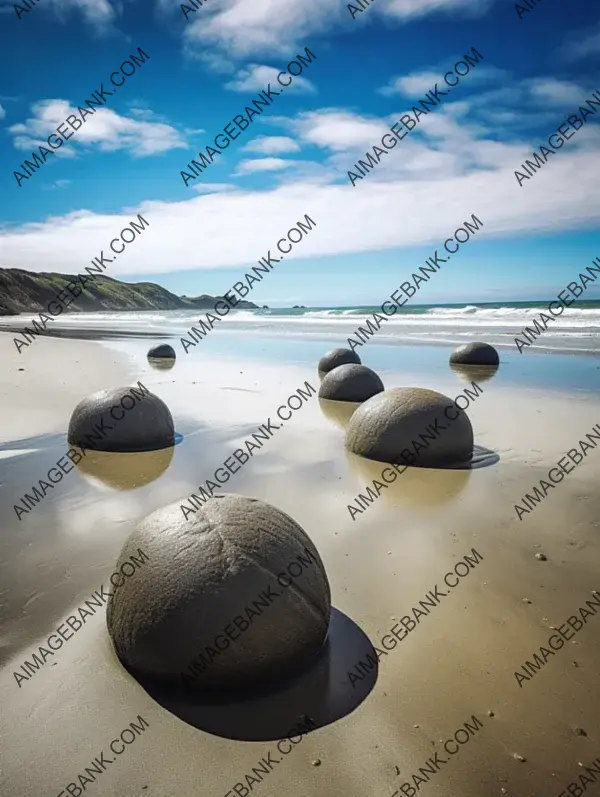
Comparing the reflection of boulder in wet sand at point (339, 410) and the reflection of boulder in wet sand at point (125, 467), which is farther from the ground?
the reflection of boulder in wet sand at point (125, 467)

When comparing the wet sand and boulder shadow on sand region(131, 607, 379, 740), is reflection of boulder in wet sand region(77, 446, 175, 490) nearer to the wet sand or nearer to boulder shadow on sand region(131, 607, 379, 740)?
the wet sand

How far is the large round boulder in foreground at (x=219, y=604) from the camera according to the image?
9.99 feet

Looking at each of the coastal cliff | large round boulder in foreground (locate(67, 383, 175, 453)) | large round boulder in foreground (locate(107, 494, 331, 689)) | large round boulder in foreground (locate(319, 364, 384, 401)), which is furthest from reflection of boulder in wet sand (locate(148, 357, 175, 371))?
the coastal cliff

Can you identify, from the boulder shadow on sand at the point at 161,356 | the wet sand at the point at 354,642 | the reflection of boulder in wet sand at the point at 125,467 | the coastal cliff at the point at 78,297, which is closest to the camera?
the wet sand at the point at 354,642

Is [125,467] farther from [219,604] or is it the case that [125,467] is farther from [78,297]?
[78,297]

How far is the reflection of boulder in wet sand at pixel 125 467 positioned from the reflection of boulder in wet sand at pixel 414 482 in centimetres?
257

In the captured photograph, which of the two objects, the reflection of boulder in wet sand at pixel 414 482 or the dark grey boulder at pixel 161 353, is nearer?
the reflection of boulder in wet sand at pixel 414 482

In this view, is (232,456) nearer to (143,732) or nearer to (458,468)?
(458,468)

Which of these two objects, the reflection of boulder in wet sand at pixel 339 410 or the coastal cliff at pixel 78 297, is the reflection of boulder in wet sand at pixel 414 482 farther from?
the coastal cliff at pixel 78 297

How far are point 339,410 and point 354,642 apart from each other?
Answer: 744cm

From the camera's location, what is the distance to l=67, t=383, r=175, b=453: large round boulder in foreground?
7891 millimetres

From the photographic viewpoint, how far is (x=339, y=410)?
10953 millimetres

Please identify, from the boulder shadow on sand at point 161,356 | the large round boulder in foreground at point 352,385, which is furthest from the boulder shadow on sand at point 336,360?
the boulder shadow on sand at point 161,356

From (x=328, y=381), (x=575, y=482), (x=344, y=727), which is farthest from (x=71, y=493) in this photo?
(x=328, y=381)
